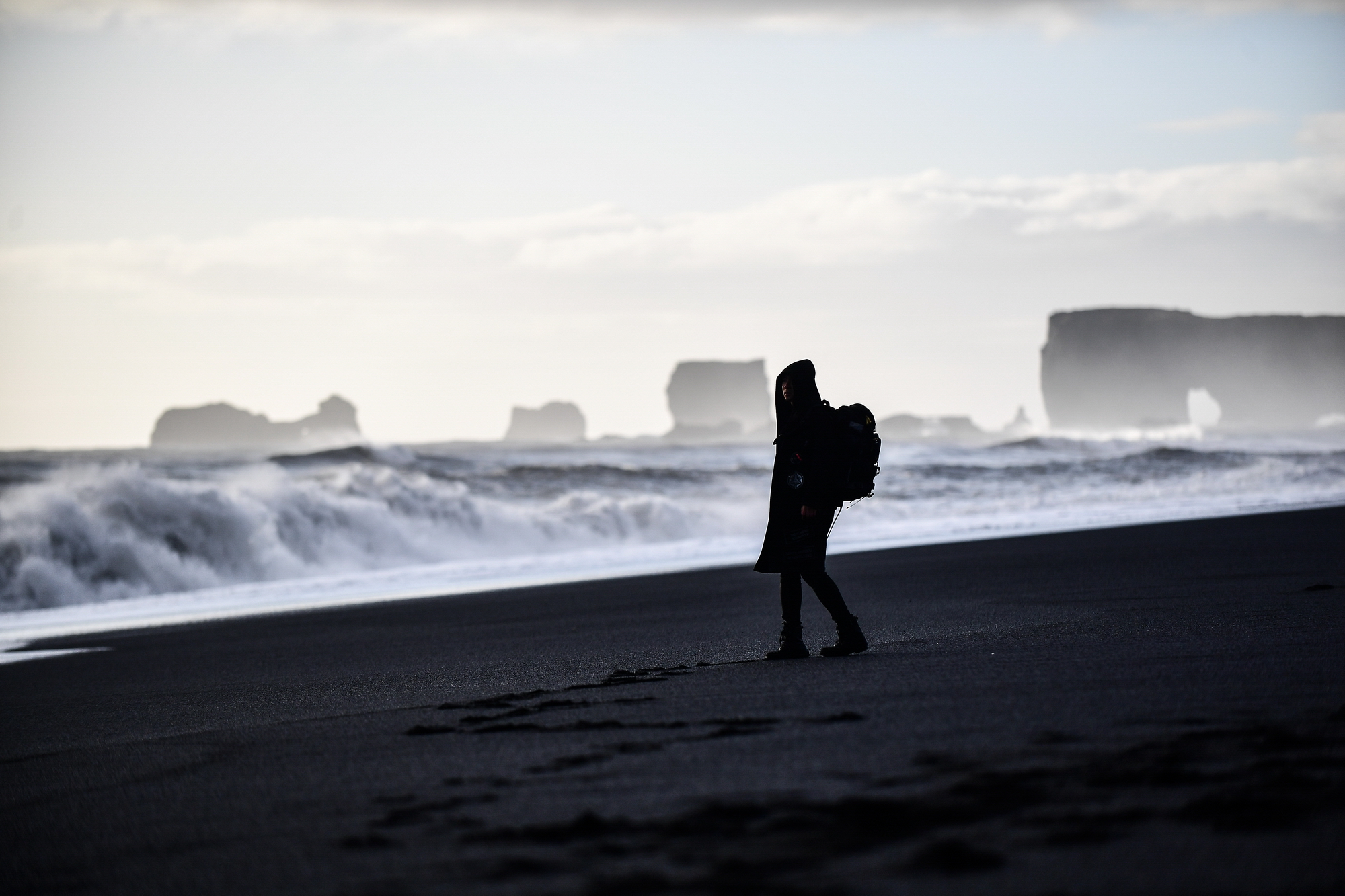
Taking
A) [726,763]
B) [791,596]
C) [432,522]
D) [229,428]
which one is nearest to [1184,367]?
[229,428]

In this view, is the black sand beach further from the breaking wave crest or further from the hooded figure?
the breaking wave crest

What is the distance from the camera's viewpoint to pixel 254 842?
4191mm

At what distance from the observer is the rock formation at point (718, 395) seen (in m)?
145

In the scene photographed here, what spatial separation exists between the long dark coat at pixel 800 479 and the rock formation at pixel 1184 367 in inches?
4578

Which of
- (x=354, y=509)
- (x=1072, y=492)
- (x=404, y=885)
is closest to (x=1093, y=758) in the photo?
(x=404, y=885)

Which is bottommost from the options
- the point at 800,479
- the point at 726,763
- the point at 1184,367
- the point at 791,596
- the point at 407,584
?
the point at 407,584

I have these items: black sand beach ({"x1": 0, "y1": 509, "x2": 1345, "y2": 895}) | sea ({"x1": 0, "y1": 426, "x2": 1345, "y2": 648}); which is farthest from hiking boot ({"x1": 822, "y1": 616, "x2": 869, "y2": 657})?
sea ({"x1": 0, "y1": 426, "x2": 1345, "y2": 648})

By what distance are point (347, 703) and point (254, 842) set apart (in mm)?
3470

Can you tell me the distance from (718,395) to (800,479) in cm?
13939

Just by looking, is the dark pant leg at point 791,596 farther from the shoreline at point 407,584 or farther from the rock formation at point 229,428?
the rock formation at point 229,428

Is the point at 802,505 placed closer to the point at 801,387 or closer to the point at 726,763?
the point at 801,387

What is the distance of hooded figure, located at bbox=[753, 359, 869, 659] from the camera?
7637 mm

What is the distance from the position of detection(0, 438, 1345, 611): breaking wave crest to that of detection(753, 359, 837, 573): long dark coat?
1266cm

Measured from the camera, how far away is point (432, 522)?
2623 centimetres
